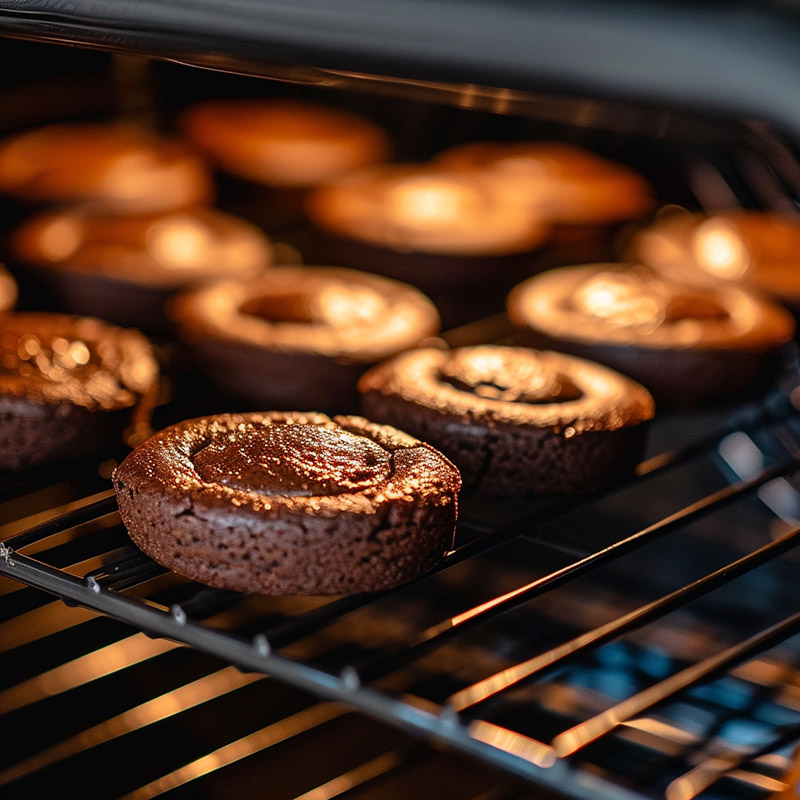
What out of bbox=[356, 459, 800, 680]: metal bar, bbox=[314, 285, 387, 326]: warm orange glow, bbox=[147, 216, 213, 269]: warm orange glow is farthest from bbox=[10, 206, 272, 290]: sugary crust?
bbox=[356, 459, 800, 680]: metal bar

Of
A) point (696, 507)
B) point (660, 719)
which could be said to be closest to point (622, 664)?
point (660, 719)

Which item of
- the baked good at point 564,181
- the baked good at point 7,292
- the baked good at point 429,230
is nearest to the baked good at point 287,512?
the baked good at point 7,292

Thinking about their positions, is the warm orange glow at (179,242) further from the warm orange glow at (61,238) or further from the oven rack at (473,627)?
the oven rack at (473,627)

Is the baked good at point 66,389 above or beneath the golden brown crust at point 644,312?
beneath


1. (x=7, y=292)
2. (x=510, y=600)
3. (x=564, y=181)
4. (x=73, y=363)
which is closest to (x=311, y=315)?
(x=73, y=363)

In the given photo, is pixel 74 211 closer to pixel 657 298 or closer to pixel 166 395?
pixel 166 395

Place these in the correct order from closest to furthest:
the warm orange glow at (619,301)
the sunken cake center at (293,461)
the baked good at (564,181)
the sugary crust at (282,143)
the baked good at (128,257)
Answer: the sunken cake center at (293,461), the warm orange glow at (619,301), the baked good at (128,257), the baked good at (564,181), the sugary crust at (282,143)
